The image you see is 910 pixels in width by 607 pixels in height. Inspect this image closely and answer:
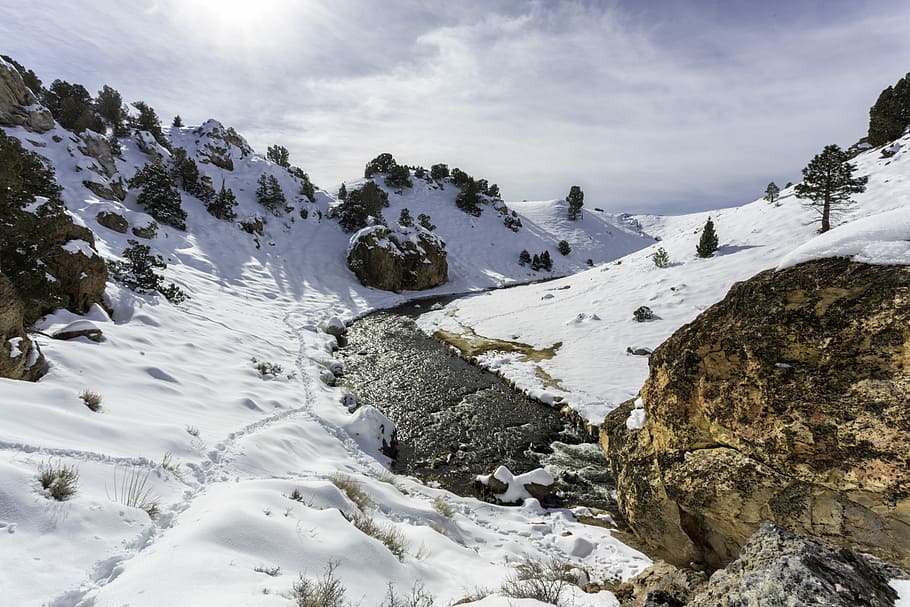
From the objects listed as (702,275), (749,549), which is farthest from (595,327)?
(749,549)

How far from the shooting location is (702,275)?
23.0 meters

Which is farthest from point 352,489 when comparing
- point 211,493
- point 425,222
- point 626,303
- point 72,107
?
point 425,222

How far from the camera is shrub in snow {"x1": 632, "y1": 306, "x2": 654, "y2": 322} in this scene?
20.9 meters

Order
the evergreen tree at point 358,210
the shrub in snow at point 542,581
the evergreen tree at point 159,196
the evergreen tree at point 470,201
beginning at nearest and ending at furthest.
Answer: the shrub in snow at point 542,581 < the evergreen tree at point 159,196 < the evergreen tree at point 358,210 < the evergreen tree at point 470,201

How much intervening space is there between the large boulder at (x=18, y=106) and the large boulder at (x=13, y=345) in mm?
31686

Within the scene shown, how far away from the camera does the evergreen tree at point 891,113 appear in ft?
94.5

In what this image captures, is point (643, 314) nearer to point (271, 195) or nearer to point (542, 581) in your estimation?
point (542, 581)

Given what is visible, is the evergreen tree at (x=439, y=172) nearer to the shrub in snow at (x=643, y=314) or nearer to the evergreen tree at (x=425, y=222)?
the evergreen tree at (x=425, y=222)

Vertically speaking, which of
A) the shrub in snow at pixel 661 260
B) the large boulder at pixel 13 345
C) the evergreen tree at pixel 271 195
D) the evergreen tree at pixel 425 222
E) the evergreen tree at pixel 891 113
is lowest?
Result: the large boulder at pixel 13 345

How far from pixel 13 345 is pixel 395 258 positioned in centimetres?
3585

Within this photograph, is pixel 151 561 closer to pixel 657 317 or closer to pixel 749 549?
pixel 749 549

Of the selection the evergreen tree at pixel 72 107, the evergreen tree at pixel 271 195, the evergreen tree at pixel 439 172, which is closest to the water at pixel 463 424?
the evergreen tree at pixel 271 195

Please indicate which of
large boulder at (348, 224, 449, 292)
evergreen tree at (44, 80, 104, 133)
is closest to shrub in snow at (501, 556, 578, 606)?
large boulder at (348, 224, 449, 292)

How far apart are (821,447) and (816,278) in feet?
7.37
